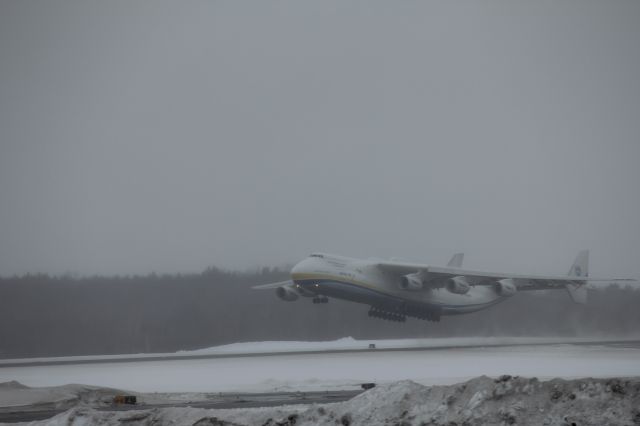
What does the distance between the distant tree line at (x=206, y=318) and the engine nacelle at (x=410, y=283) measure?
683cm

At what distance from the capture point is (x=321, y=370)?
3159 cm

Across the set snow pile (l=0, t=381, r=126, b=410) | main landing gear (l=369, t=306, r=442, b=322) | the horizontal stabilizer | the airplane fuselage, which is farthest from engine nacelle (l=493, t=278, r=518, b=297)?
snow pile (l=0, t=381, r=126, b=410)

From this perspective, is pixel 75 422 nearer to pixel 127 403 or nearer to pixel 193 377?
pixel 127 403

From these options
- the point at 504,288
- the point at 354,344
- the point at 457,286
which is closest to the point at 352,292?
the point at 354,344

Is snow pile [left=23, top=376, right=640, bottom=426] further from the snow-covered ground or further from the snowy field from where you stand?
the snow-covered ground

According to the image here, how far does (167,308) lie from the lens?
57688 mm

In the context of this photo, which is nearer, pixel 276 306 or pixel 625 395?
pixel 625 395

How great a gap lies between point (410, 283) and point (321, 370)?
67.4ft

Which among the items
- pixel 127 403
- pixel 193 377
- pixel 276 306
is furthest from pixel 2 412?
pixel 276 306

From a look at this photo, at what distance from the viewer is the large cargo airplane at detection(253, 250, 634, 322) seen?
50250 mm

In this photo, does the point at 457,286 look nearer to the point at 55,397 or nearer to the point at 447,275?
the point at 447,275

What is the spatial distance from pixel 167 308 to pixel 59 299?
7.19 m

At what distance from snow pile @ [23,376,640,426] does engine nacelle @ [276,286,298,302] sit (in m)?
38.9

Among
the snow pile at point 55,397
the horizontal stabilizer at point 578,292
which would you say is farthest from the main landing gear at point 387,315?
the snow pile at point 55,397
